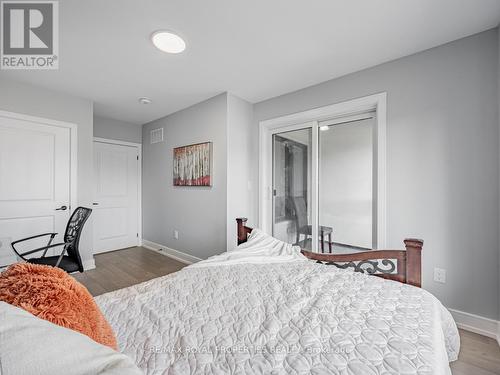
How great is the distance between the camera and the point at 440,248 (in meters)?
2.01

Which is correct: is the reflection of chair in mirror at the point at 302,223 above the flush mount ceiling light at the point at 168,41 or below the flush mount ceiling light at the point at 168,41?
below

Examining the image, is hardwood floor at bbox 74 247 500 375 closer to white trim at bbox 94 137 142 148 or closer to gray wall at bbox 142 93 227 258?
gray wall at bbox 142 93 227 258

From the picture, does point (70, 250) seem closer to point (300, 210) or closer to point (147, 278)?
point (147, 278)

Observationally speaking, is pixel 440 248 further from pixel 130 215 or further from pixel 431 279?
pixel 130 215

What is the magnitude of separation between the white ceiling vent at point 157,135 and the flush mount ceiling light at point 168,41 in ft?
7.33

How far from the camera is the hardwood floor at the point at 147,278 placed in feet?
5.03

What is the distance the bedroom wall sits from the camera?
3043mm

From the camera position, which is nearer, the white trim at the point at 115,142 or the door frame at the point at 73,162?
the door frame at the point at 73,162

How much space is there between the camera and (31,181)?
2805 millimetres

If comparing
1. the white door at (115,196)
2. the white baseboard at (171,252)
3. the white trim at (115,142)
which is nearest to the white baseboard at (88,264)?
the white door at (115,196)

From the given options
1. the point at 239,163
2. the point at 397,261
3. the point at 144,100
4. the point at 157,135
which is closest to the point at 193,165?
the point at 239,163

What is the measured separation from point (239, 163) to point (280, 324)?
2410 mm

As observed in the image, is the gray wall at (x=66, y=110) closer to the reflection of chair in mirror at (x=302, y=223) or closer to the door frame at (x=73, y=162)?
the door frame at (x=73, y=162)

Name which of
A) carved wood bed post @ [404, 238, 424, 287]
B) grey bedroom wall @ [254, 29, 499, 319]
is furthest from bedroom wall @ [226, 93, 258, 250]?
carved wood bed post @ [404, 238, 424, 287]
